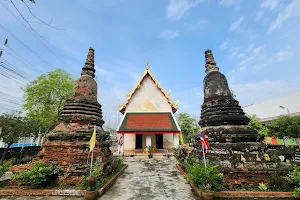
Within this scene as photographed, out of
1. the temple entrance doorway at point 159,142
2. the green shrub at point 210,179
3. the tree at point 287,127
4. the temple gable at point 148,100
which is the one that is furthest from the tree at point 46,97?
the tree at point 287,127

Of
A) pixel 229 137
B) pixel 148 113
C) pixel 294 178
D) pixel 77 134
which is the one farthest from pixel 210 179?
pixel 148 113

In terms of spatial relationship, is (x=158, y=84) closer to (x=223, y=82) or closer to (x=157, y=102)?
(x=157, y=102)

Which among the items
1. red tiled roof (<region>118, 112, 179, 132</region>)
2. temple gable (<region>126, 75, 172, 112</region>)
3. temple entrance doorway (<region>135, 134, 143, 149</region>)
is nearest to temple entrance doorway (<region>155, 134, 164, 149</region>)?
temple entrance doorway (<region>135, 134, 143, 149</region>)

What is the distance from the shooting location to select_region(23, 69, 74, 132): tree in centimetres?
1505

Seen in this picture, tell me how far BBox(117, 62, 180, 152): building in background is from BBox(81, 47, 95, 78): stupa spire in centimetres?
700

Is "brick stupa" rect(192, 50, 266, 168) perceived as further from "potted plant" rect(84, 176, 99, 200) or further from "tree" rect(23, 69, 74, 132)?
"tree" rect(23, 69, 74, 132)

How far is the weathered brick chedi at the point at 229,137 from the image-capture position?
4.64 m

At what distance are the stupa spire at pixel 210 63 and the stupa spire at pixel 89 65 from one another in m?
5.05

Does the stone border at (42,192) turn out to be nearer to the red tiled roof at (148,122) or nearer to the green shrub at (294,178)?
the green shrub at (294,178)

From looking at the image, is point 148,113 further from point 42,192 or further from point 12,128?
point 42,192

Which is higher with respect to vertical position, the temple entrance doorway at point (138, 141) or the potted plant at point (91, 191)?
the temple entrance doorway at point (138, 141)

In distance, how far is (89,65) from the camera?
285 inches

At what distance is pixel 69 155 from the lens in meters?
5.21

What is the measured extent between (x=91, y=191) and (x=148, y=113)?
1140 centimetres
